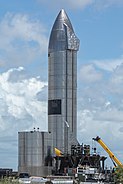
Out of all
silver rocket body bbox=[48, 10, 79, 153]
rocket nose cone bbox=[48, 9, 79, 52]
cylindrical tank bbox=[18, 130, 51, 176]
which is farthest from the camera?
rocket nose cone bbox=[48, 9, 79, 52]

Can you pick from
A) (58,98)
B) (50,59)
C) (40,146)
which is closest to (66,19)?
(50,59)

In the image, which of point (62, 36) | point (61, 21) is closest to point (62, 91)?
point (62, 36)

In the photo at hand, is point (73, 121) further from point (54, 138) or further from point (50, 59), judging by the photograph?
point (50, 59)

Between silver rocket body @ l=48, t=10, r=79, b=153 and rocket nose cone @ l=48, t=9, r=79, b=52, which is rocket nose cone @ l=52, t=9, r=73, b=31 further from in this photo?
silver rocket body @ l=48, t=10, r=79, b=153

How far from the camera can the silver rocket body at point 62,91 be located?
178625mm

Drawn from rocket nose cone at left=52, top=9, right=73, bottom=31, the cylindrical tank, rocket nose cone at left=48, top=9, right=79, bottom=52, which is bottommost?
the cylindrical tank

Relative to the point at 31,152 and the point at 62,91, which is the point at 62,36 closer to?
the point at 62,91

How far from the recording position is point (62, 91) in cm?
17888

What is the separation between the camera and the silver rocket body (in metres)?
179

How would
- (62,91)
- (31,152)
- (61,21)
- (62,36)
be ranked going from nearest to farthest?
(31,152), (62,91), (62,36), (61,21)

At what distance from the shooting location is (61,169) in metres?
181

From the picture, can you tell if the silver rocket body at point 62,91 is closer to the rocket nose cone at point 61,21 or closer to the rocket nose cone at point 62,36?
the rocket nose cone at point 62,36

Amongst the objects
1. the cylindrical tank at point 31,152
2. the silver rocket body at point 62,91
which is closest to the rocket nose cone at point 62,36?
the silver rocket body at point 62,91

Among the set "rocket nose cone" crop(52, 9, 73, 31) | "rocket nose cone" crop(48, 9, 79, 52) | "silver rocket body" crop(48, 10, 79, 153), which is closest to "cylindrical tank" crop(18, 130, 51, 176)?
"silver rocket body" crop(48, 10, 79, 153)
